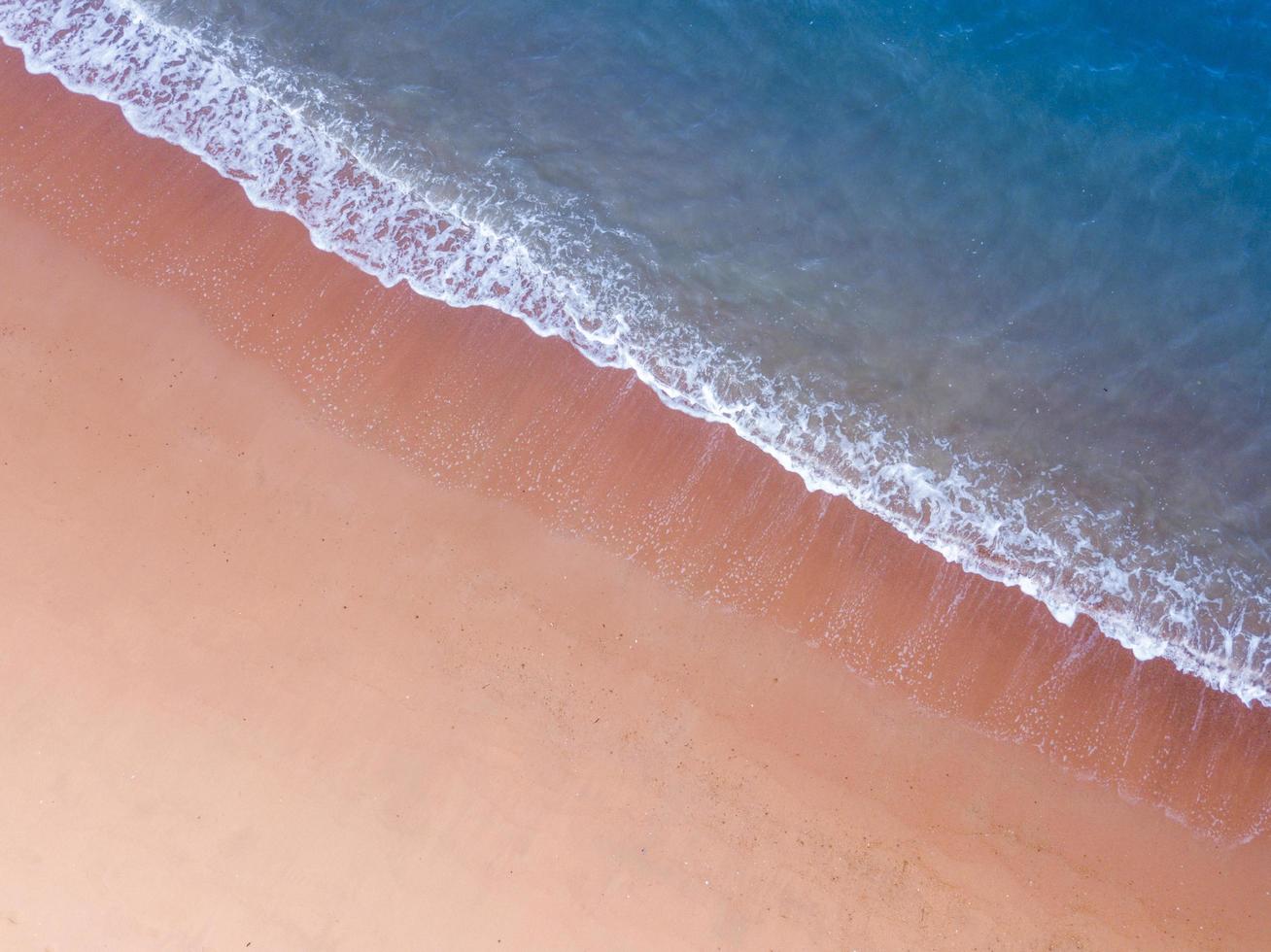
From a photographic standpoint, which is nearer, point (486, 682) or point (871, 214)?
point (486, 682)

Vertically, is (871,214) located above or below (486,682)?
above

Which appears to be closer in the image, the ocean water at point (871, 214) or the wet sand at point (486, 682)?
the wet sand at point (486, 682)

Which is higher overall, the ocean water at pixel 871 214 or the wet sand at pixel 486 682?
the ocean water at pixel 871 214

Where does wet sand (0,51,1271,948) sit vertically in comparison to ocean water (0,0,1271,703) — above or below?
below

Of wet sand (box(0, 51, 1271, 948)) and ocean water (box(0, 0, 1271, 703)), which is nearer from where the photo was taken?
wet sand (box(0, 51, 1271, 948))

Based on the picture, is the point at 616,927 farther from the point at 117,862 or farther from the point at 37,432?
the point at 37,432
